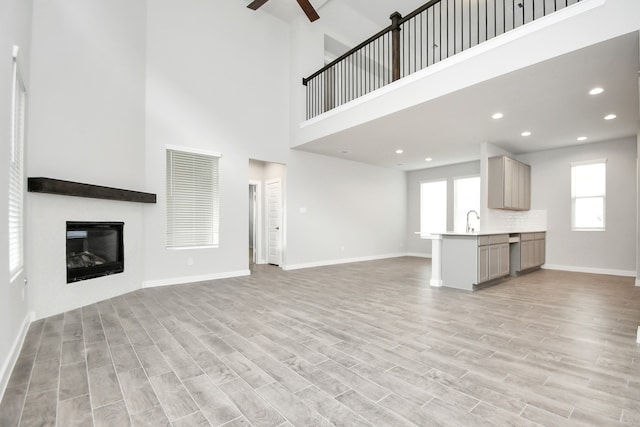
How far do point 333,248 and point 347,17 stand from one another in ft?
17.8

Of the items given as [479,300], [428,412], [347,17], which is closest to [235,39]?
[347,17]

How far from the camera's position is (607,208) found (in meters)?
6.17

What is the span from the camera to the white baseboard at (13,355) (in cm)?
192

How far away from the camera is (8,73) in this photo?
91.4 inches

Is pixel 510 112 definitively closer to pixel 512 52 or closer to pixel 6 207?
pixel 512 52

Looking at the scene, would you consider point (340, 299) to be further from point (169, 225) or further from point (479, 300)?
point (169, 225)

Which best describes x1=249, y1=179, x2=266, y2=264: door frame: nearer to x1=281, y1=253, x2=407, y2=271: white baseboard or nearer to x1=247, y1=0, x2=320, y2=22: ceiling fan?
x1=281, y1=253, x2=407, y2=271: white baseboard

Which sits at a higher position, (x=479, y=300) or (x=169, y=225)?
(x=169, y=225)

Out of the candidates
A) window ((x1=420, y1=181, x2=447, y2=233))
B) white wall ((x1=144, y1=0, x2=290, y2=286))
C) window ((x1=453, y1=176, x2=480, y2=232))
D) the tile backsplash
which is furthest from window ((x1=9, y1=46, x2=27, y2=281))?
window ((x1=453, y1=176, x2=480, y2=232))

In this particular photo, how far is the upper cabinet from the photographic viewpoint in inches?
237

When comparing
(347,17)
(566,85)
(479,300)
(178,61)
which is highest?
(347,17)

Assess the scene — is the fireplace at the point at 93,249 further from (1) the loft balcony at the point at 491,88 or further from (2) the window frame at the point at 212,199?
(1) the loft balcony at the point at 491,88

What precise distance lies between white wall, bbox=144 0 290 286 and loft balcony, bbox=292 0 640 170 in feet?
2.83

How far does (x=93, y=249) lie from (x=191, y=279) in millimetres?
1638
